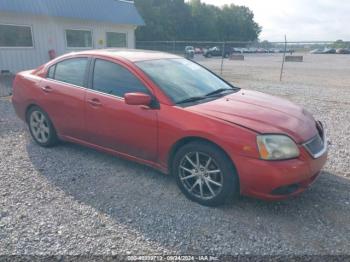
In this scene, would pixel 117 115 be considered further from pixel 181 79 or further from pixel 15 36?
pixel 15 36

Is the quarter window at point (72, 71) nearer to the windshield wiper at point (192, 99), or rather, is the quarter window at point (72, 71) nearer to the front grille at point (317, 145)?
the windshield wiper at point (192, 99)

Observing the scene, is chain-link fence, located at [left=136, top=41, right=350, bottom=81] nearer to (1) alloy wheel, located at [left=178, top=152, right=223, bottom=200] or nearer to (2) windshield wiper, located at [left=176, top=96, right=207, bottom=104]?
(2) windshield wiper, located at [left=176, top=96, right=207, bottom=104]

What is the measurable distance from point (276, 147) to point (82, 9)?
14.8 metres

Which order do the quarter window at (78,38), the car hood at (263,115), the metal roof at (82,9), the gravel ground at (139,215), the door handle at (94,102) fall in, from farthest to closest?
the quarter window at (78,38)
the metal roof at (82,9)
the door handle at (94,102)
the car hood at (263,115)
the gravel ground at (139,215)

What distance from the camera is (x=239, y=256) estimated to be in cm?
248

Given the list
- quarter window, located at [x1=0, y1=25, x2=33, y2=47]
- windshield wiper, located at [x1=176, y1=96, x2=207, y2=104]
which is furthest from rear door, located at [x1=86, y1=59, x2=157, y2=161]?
quarter window, located at [x1=0, y1=25, x2=33, y2=47]

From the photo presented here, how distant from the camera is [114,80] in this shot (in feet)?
12.4

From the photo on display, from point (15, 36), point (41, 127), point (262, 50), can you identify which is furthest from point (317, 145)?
point (262, 50)

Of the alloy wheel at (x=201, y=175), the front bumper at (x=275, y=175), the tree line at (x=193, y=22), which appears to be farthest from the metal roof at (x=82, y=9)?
the tree line at (x=193, y=22)

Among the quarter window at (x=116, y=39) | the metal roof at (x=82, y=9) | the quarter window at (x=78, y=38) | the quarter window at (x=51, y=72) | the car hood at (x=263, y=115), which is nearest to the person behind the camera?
the car hood at (x=263, y=115)

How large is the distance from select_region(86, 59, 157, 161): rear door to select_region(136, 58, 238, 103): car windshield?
23 centimetres

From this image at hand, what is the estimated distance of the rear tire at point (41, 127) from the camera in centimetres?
456

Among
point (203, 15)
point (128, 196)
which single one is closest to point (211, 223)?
point (128, 196)

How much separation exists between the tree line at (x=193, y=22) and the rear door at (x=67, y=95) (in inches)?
1545
